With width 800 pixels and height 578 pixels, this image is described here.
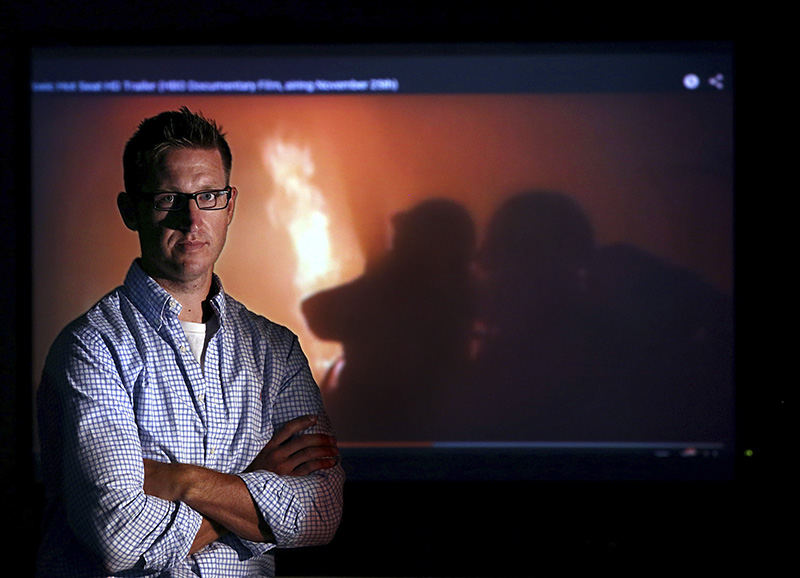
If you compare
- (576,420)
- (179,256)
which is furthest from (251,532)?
(576,420)

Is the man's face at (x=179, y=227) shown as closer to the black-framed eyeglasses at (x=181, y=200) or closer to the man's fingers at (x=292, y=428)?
the black-framed eyeglasses at (x=181, y=200)

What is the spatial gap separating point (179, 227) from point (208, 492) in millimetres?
747

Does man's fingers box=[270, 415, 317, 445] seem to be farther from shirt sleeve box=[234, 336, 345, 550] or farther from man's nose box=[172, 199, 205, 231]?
man's nose box=[172, 199, 205, 231]

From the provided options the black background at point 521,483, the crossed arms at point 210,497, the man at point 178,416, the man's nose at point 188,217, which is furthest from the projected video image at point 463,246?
the crossed arms at point 210,497

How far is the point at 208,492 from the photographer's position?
7.15 feet

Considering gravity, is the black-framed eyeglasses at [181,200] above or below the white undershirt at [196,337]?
above

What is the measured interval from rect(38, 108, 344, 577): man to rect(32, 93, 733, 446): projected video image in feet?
1.38

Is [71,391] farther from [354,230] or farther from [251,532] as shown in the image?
[354,230]

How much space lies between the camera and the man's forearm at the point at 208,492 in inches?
85.5

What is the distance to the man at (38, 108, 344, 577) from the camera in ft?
6.81

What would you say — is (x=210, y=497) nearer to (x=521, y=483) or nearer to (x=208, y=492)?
(x=208, y=492)

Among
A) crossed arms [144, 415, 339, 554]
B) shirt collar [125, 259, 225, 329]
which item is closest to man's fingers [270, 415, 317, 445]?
crossed arms [144, 415, 339, 554]

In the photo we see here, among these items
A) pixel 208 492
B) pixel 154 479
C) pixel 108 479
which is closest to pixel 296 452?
pixel 208 492

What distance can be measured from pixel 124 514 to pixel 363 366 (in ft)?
3.61
